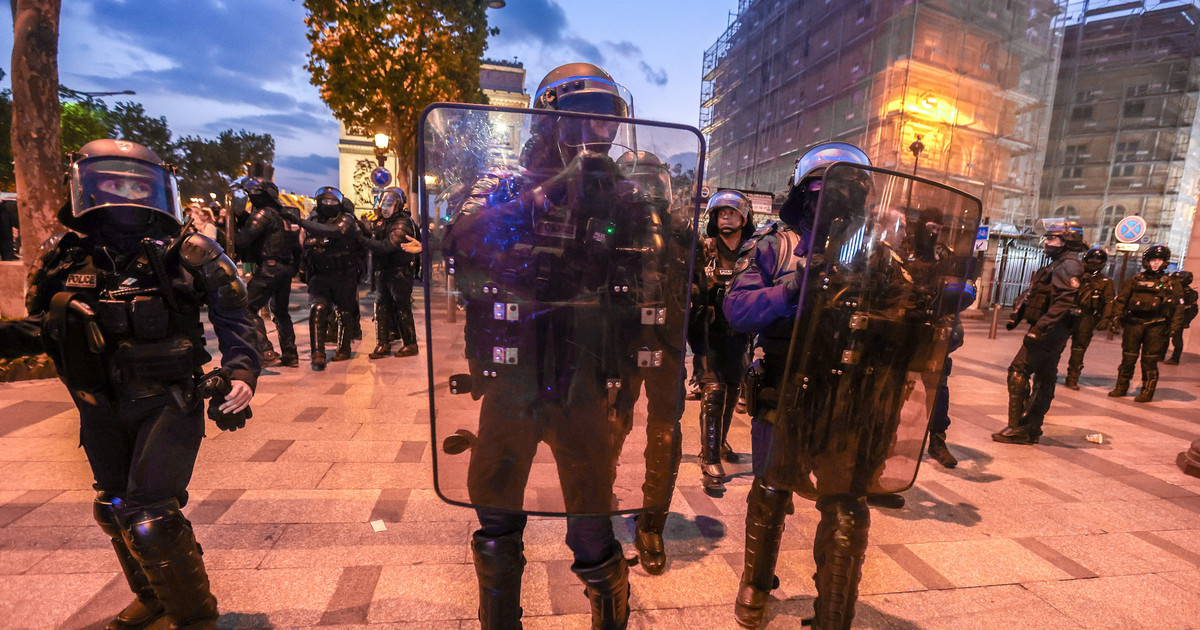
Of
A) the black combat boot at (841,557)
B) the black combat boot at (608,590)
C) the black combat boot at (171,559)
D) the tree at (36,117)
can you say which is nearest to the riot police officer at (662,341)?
the black combat boot at (608,590)

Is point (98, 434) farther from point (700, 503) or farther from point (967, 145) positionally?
point (967, 145)

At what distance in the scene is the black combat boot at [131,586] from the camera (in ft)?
6.68

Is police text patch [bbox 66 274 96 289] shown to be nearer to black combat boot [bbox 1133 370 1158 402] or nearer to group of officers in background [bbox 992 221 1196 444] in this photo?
group of officers in background [bbox 992 221 1196 444]

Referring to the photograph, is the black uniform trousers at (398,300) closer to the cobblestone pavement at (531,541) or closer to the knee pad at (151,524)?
the cobblestone pavement at (531,541)

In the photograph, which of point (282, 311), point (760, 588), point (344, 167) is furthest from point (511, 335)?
point (344, 167)

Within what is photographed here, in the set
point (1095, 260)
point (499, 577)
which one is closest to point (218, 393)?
point (499, 577)

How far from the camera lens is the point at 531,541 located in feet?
9.69

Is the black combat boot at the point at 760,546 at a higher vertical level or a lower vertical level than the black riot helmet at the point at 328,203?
lower

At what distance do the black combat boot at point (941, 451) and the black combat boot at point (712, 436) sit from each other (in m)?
2.07

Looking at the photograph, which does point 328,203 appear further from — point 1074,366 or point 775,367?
point 1074,366

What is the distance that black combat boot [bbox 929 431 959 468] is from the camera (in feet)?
14.4

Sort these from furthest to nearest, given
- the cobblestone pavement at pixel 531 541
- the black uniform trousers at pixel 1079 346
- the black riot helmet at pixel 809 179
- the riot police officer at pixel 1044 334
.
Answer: the black uniform trousers at pixel 1079 346
the riot police officer at pixel 1044 334
the cobblestone pavement at pixel 531 541
the black riot helmet at pixel 809 179

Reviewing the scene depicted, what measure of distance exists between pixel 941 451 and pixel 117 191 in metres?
5.57

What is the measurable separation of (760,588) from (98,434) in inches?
108
